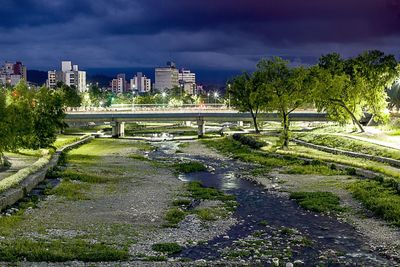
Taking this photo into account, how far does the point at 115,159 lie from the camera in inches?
3110

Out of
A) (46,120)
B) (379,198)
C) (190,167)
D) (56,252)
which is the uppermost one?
(46,120)

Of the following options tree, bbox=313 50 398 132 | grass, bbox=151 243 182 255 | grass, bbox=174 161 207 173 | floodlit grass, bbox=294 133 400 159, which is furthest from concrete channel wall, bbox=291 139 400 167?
grass, bbox=151 243 182 255

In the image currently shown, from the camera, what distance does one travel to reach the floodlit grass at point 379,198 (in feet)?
117

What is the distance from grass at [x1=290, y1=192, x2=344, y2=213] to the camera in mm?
39188

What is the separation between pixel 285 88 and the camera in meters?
86.7

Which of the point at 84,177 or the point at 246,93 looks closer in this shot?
the point at 84,177

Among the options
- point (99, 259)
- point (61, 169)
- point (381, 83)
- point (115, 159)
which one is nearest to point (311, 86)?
point (381, 83)

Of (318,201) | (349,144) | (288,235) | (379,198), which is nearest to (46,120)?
(349,144)

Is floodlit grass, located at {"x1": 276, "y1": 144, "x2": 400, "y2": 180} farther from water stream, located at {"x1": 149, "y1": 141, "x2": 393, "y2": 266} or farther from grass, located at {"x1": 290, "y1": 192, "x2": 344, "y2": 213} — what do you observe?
water stream, located at {"x1": 149, "y1": 141, "x2": 393, "y2": 266}

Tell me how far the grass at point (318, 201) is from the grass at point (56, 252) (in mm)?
17628

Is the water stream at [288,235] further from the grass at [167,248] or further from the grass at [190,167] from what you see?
the grass at [190,167]

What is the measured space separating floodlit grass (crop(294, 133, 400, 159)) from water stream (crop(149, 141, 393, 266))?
2458 cm

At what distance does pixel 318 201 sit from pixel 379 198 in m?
4.75

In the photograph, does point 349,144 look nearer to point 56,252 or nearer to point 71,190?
point 71,190
